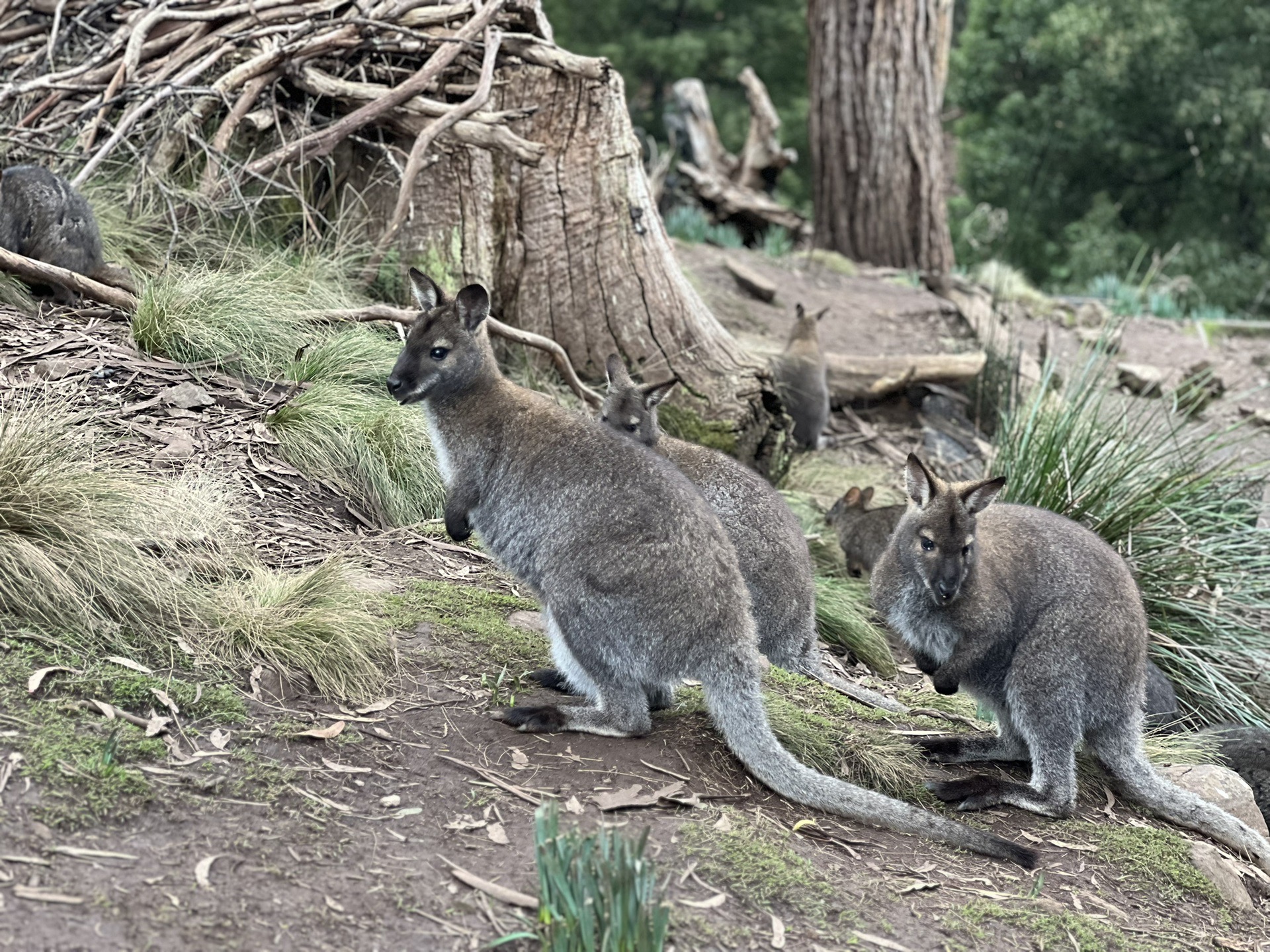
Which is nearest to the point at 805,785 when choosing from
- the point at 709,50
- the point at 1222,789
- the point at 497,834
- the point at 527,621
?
the point at 497,834

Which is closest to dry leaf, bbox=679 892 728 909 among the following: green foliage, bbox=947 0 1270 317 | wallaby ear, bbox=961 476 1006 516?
wallaby ear, bbox=961 476 1006 516

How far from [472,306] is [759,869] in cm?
291

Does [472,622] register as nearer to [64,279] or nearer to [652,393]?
[652,393]

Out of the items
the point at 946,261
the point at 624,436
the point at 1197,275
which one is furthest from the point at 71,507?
the point at 1197,275

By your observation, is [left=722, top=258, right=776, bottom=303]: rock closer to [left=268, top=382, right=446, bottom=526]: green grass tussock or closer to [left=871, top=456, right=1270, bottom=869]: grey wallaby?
[left=268, top=382, right=446, bottom=526]: green grass tussock

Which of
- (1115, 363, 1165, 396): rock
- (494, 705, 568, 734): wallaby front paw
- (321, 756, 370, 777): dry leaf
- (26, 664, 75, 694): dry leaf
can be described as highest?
(26, 664, 75, 694): dry leaf

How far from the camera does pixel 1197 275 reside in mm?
27328

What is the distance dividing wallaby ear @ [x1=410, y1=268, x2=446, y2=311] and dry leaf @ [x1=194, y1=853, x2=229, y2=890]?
112 inches

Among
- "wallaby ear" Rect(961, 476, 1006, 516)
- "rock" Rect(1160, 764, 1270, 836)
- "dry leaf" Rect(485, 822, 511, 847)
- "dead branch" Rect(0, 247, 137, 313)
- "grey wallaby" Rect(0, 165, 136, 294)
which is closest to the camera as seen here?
"dry leaf" Rect(485, 822, 511, 847)

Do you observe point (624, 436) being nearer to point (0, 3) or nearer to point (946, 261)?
point (0, 3)

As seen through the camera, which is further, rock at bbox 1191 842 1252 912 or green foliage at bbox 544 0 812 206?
green foliage at bbox 544 0 812 206

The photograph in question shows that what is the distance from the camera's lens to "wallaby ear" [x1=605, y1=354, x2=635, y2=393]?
806 centimetres

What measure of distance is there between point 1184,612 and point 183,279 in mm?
6861

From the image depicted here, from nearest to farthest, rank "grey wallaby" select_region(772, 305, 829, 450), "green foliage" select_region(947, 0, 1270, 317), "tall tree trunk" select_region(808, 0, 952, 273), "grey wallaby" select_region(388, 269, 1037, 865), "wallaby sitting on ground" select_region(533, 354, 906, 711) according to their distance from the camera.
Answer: "grey wallaby" select_region(388, 269, 1037, 865), "wallaby sitting on ground" select_region(533, 354, 906, 711), "grey wallaby" select_region(772, 305, 829, 450), "tall tree trunk" select_region(808, 0, 952, 273), "green foliage" select_region(947, 0, 1270, 317)
